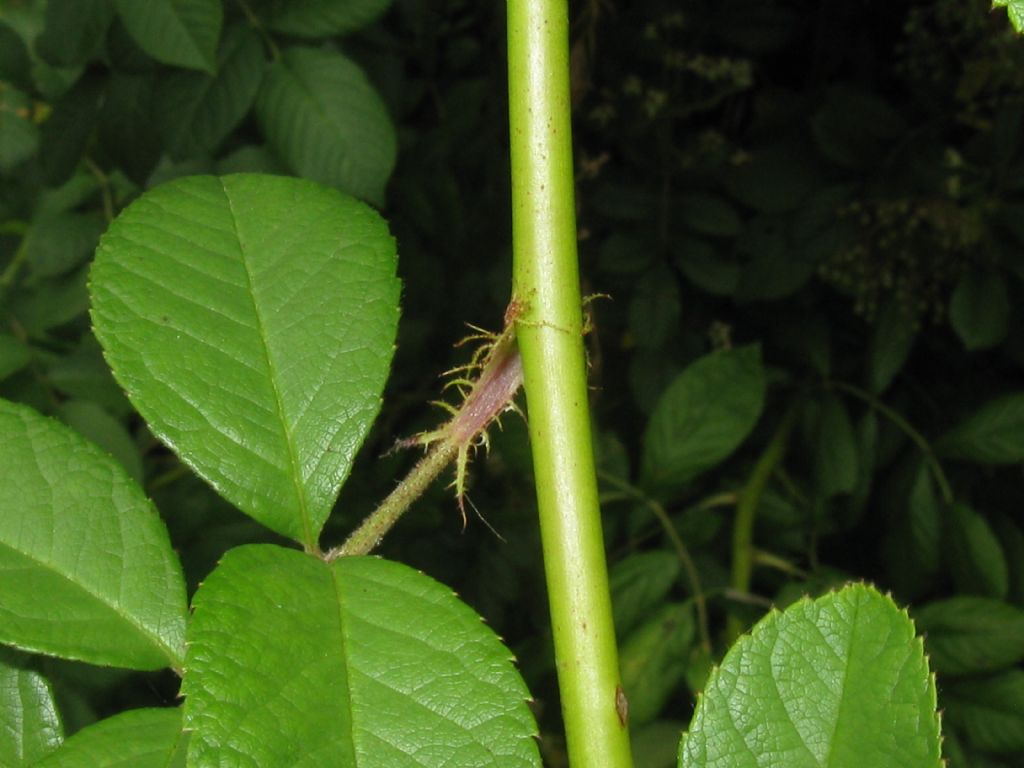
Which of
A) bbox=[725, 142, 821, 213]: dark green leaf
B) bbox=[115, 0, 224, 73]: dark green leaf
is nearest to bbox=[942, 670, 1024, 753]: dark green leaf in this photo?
bbox=[725, 142, 821, 213]: dark green leaf

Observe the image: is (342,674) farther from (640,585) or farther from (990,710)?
(990,710)

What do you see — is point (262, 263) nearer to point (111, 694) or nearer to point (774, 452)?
point (111, 694)

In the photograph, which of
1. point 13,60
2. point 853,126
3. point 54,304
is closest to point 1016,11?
point 853,126

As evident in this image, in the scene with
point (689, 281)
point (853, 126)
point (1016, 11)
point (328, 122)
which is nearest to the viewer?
point (1016, 11)

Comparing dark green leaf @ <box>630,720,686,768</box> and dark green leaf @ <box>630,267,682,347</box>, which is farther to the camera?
dark green leaf @ <box>630,267,682,347</box>

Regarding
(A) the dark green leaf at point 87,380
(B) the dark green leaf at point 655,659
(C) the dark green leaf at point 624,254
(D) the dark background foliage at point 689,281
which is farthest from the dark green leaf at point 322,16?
(B) the dark green leaf at point 655,659

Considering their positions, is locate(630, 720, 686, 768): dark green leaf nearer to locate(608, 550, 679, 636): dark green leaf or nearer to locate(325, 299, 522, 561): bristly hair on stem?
locate(608, 550, 679, 636): dark green leaf
